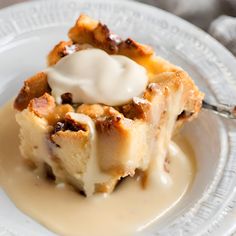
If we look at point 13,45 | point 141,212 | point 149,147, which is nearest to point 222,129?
point 149,147

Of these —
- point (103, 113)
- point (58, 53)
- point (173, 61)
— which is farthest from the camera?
point (173, 61)

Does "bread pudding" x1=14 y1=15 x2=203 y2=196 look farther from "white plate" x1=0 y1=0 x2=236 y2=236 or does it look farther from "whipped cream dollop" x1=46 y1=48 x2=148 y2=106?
"white plate" x1=0 y1=0 x2=236 y2=236

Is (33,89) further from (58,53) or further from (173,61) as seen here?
(173,61)

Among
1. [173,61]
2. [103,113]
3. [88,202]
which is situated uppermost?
[103,113]

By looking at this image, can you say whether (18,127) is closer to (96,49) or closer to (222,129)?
(96,49)

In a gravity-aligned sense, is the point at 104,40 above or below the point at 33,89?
above

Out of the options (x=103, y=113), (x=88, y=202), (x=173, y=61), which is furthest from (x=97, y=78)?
(x=173, y=61)

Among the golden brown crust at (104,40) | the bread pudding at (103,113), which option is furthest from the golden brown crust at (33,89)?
the golden brown crust at (104,40)
